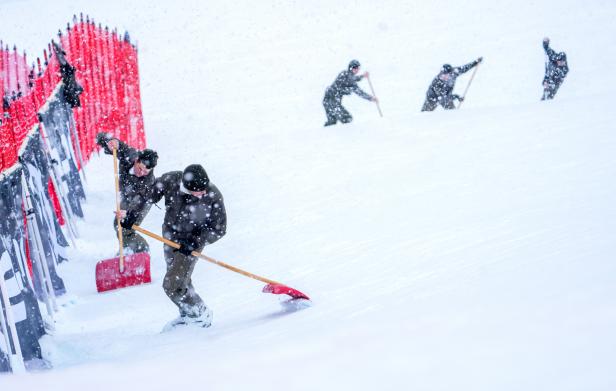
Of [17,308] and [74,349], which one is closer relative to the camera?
[17,308]

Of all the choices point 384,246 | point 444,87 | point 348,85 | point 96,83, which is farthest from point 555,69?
point 384,246

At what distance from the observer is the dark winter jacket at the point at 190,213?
16.7ft

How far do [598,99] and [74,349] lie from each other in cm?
995

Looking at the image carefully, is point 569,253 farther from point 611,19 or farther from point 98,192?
point 611,19

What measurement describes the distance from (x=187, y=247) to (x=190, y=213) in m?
0.24

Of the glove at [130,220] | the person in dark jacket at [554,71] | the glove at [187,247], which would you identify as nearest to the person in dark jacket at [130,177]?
the glove at [130,220]

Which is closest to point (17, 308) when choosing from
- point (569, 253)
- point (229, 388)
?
point (229, 388)

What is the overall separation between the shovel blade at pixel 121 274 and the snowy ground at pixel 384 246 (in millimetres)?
153

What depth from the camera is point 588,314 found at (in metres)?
3.17

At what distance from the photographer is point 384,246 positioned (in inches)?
248

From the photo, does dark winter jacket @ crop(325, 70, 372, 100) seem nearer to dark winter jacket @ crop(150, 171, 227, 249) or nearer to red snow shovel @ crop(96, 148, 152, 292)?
red snow shovel @ crop(96, 148, 152, 292)

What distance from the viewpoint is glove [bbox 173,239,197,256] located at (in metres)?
5.08

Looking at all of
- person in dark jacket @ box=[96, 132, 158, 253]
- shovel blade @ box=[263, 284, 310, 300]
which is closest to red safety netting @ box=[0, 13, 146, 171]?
person in dark jacket @ box=[96, 132, 158, 253]

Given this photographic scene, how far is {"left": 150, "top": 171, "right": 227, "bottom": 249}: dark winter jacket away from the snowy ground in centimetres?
67
